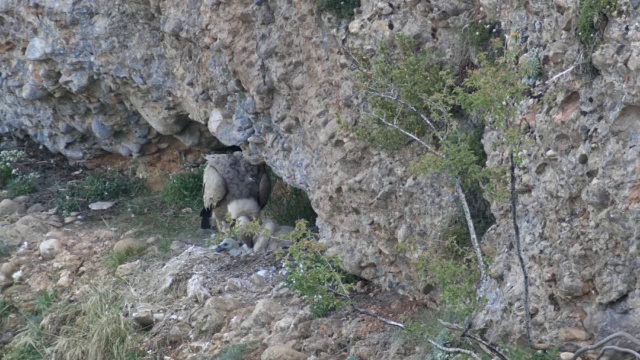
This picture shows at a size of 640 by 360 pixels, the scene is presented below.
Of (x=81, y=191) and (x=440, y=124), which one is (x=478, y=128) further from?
(x=81, y=191)

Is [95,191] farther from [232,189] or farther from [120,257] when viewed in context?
[232,189]

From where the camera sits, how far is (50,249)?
27.3 ft

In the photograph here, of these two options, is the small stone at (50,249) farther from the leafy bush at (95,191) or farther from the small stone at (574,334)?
the small stone at (574,334)

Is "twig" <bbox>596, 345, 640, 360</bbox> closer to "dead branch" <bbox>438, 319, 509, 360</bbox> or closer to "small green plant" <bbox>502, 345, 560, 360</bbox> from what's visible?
"small green plant" <bbox>502, 345, 560, 360</bbox>

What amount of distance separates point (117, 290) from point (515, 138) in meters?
4.32

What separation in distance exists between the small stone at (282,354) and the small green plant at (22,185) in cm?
449

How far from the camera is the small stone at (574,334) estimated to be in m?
4.25

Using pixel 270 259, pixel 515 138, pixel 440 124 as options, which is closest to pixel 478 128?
pixel 440 124

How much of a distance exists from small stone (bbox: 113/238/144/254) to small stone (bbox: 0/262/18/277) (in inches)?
36.0

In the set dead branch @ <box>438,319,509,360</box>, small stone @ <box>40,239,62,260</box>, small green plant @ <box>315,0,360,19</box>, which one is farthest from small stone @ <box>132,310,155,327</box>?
dead branch @ <box>438,319,509,360</box>

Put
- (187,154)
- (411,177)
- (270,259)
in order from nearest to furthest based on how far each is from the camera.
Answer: (411,177) → (270,259) → (187,154)

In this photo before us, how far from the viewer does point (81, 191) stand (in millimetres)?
9320

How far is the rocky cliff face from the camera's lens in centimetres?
411

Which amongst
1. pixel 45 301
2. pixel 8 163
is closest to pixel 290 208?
pixel 45 301
